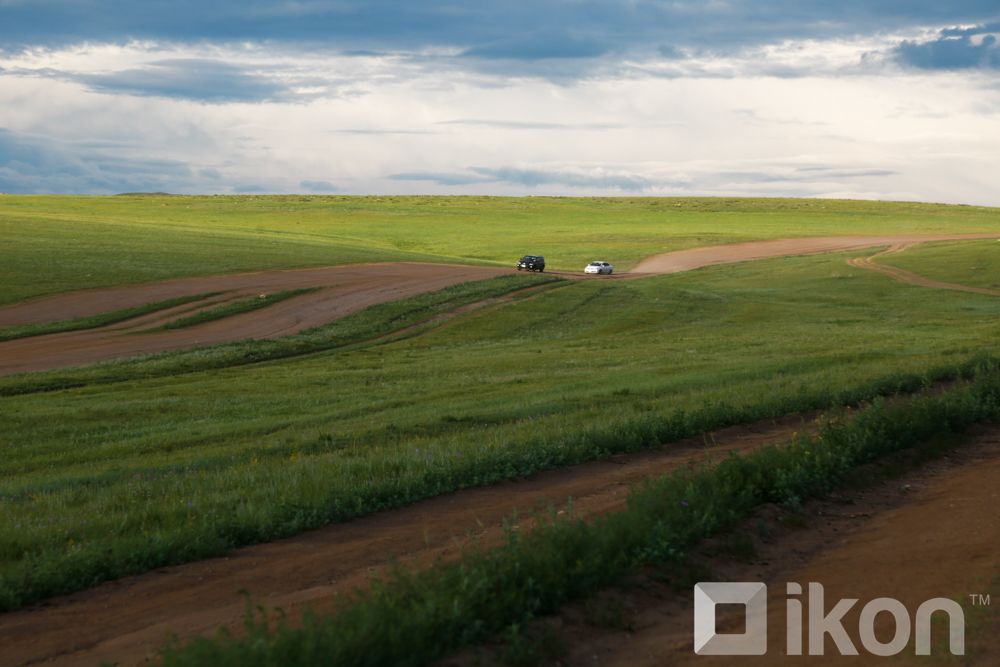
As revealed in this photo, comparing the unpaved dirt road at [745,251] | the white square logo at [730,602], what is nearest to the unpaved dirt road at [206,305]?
the unpaved dirt road at [745,251]

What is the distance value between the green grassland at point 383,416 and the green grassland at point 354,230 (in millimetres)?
22140

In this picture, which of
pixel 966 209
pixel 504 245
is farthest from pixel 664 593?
pixel 966 209

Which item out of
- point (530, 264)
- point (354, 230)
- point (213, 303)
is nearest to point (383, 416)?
point (213, 303)

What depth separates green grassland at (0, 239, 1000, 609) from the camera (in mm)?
9633

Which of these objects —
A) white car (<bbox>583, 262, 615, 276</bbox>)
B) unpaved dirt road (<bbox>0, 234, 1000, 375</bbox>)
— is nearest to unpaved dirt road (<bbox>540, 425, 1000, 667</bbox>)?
unpaved dirt road (<bbox>0, 234, 1000, 375</bbox>)

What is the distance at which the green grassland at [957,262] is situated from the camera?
178ft

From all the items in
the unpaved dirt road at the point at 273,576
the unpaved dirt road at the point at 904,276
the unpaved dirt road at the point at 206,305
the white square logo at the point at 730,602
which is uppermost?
the white square logo at the point at 730,602

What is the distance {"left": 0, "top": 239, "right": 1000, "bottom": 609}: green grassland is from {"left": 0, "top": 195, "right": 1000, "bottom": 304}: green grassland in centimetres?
2214

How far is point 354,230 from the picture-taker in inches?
4456

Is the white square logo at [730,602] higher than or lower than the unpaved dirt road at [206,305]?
higher

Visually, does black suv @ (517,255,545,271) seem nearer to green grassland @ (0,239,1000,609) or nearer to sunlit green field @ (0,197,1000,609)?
sunlit green field @ (0,197,1000,609)

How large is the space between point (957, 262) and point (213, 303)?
43062mm

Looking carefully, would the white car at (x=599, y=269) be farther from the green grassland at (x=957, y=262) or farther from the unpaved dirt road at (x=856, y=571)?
the unpaved dirt road at (x=856, y=571)

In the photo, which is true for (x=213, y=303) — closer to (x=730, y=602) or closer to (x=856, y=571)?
(x=856, y=571)
